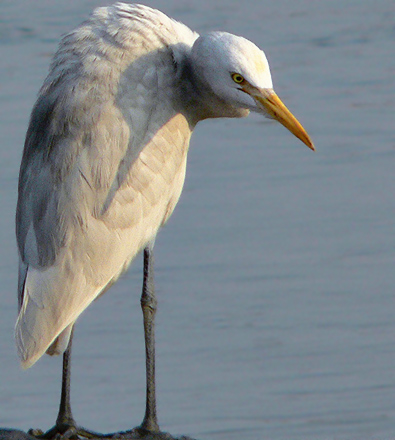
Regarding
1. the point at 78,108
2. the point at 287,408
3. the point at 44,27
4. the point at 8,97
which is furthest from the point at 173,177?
the point at 44,27

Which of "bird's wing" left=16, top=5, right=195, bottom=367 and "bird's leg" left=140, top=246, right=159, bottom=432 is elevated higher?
"bird's wing" left=16, top=5, right=195, bottom=367

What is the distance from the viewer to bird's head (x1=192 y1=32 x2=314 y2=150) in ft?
17.2

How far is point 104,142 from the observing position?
5.28 metres

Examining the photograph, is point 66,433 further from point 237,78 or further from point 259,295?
point 259,295

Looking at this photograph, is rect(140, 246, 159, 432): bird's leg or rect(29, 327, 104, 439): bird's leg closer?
rect(29, 327, 104, 439): bird's leg

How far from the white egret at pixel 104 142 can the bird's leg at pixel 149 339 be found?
0.28 meters

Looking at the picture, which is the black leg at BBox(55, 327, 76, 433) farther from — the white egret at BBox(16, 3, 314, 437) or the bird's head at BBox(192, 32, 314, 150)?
the bird's head at BBox(192, 32, 314, 150)

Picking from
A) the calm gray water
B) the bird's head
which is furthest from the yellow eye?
the calm gray water

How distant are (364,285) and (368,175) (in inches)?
61.1

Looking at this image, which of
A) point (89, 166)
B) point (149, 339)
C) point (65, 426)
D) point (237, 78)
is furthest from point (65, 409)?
point (237, 78)

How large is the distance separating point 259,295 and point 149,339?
1463mm

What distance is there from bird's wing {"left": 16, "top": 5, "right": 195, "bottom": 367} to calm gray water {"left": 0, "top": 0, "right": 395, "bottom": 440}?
1212mm

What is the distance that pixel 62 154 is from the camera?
524 cm

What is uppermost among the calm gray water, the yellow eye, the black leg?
the yellow eye
